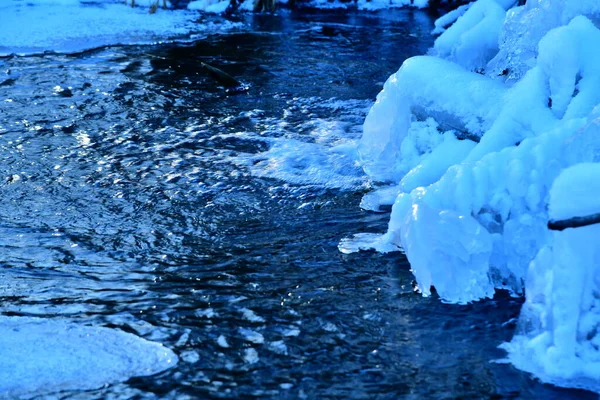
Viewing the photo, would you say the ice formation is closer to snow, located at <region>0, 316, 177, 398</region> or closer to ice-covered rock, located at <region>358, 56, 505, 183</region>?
ice-covered rock, located at <region>358, 56, 505, 183</region>

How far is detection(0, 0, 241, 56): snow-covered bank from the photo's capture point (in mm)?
13086

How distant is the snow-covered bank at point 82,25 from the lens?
1309cm

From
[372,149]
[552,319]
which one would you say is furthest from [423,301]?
[372,149]

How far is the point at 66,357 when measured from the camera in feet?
13.7

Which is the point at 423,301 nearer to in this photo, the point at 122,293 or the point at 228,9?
the point at 122,293

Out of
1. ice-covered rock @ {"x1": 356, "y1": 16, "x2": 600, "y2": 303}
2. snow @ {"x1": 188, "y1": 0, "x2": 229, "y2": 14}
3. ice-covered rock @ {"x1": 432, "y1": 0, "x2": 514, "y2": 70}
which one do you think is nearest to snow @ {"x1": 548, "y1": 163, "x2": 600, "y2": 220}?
ice-covered rock @ {"x1": 356, "y1": 16, "x2": 600, "y2": 303}

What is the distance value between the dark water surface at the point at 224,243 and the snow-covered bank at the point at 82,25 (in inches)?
81.4

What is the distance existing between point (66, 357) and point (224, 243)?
1817 millimetres

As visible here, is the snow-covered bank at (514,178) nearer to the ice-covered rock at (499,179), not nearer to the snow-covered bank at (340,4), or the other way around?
the ice-covered rock at (499,179)

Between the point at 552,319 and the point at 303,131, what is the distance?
4978 millimetres

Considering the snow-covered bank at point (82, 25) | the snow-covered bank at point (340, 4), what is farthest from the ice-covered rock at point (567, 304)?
the snow-covered bank at point (340, 4)

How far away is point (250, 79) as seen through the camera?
11.2 m

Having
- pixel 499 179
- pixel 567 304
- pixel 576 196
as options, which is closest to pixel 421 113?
pixel 499 179

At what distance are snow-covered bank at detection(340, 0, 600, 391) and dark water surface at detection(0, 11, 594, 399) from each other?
0.21 meters
